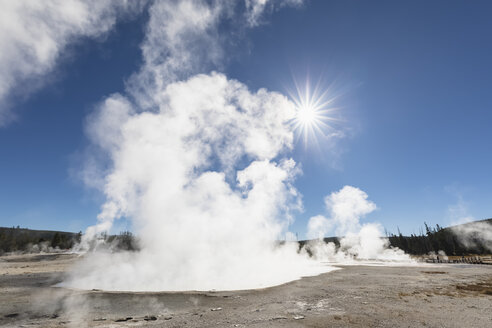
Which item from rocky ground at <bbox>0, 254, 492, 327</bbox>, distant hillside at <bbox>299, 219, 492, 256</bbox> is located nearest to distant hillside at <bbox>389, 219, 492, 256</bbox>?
distant hillside at <bbox>299, 219, 492, 256</bbox>

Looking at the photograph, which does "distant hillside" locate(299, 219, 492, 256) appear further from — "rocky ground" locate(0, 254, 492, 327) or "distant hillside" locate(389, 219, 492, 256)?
"rocky ground" locate(0, 254, 492, 327)

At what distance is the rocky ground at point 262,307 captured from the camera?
1457 centimetres

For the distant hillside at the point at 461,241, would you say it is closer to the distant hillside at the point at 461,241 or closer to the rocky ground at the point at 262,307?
the distant hillside at the point at 461,241

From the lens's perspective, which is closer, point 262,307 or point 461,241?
point 262,307

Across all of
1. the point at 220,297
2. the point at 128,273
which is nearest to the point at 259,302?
the point at 220,297

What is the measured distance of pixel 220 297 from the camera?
2222cm

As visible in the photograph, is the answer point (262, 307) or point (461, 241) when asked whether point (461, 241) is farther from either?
point (262, 307)

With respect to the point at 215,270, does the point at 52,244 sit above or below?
above

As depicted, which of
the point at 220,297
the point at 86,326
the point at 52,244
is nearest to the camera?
the point at 86,326

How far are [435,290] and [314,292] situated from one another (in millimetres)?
11917

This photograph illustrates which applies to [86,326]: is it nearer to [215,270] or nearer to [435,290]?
[215,270]

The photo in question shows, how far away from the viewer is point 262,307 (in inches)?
722

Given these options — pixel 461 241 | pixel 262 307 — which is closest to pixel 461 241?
pixel 461 241

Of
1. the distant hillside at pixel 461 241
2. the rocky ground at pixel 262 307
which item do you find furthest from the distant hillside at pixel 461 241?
the rocky ground at pixel 262 307
